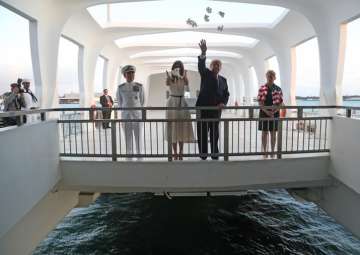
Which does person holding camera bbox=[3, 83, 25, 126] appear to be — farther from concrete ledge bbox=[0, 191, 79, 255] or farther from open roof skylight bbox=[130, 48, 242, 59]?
open roof skylight bbox=[130, 48, 242, 59]

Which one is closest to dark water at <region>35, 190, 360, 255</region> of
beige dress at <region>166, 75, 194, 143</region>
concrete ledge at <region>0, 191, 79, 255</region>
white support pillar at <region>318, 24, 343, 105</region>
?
concrete ledge at <region>0, 191, 79, 255</region>

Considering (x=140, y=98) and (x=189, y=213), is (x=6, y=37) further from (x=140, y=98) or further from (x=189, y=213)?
(x=189, y=213)

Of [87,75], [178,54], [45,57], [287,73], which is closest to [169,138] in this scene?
[45,57]

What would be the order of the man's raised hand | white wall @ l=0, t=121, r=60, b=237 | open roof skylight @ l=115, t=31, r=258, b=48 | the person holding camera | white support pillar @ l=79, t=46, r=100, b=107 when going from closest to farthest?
white wall @ l=0, t=121, r=60, b=237 < the man's raised hand < the person holding camera < white support pillar @ l=79, t=46, r=100, b=107 < open roof skylight @ l=115, t=31, r=258, b=48

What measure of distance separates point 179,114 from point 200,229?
294 cm

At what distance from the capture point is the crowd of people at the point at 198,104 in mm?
5090

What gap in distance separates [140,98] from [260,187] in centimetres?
252

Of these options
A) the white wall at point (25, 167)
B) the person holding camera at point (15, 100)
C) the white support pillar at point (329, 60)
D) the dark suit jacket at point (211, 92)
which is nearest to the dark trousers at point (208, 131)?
the dark suit jacket at point (211, 92)

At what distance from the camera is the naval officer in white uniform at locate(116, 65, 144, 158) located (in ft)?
17.5

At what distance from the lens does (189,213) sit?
7.75 meters

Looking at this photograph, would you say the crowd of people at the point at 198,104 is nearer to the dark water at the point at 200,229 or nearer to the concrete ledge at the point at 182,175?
the concrete ledge at the point at 182,175

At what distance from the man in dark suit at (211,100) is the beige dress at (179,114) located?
0.71ft

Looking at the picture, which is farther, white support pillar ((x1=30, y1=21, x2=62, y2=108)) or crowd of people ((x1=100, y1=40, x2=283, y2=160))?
white support pillar ((x1=30, y1=21, x2=62, y2=108))

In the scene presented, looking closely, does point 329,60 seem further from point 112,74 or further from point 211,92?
point 112,74
